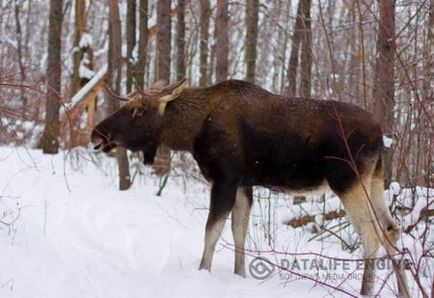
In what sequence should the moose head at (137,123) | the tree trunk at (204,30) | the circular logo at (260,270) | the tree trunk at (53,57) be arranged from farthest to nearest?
the tree trunk at (204,30), the tree trunk at (53,57), the moose head at (137,123), the circular logo at (260,270)

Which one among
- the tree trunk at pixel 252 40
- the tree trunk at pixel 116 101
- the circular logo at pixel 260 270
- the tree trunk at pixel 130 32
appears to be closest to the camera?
the circular logo at pixel 260 270

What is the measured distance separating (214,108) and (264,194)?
13.9 feet

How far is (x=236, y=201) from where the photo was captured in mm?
6996

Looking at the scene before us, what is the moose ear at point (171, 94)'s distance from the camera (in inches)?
272

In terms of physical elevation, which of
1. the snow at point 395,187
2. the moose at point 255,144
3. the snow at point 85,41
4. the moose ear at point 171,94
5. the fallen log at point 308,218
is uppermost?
the snow at point 85,41

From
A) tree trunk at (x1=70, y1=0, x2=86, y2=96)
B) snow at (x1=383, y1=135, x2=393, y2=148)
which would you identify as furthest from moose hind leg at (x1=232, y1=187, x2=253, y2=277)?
tree trunk at (x1=70, y1=0, x2=86, y2=96)

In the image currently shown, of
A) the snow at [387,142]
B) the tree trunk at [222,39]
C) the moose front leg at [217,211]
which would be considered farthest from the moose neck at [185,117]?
the tree trunk at [222,39]

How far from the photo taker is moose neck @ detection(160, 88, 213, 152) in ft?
22.3

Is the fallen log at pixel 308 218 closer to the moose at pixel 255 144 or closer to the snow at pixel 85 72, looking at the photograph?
the moose at pixel 255 144

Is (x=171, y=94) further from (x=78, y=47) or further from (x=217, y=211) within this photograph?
(x=78, y=47)

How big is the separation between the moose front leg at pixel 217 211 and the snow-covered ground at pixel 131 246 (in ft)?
0.81

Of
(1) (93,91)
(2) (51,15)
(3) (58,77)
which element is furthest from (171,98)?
(1) (93,91)

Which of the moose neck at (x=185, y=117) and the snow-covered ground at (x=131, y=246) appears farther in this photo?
the moose neck at (x=185, y=117)

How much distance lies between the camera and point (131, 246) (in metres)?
7.73
